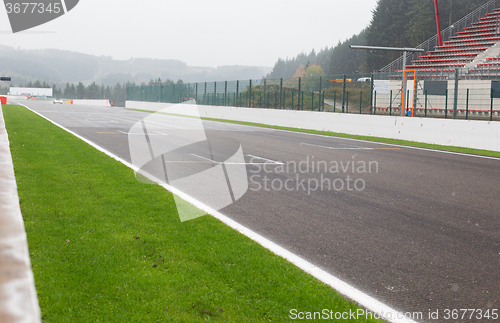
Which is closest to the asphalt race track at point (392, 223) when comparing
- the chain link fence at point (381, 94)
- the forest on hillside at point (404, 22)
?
the chain link fence at point (381, 94)

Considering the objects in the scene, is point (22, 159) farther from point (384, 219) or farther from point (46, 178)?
point (384, 219)

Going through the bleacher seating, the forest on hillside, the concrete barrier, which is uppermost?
the forest on hillside

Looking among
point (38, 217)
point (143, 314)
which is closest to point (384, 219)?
point (143, 314)

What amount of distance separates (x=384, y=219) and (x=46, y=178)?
20.3ft

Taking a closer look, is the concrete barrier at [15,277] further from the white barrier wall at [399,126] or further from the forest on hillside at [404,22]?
the forest on hillside at [404,22]

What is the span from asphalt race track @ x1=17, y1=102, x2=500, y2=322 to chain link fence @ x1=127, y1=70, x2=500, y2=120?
997 centimetres

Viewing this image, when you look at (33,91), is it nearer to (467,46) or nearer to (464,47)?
(464,47)

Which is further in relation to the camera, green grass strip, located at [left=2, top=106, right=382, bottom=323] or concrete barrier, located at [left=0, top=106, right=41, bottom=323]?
green grass strip, located at [left=2, top=106, right=382, bottom=323]

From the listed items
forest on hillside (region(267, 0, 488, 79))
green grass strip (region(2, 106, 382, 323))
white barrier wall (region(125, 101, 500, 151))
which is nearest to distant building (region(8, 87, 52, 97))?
forest on hillside (region(267, 0, 488, 79))

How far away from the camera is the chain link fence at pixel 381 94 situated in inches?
844

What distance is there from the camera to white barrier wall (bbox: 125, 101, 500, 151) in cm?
1703

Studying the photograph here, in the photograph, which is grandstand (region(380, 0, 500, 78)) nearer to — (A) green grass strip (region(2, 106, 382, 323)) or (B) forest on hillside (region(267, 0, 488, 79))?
(B) forest on hillside (region(267, 0, 488, 79))

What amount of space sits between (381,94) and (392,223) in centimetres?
2117

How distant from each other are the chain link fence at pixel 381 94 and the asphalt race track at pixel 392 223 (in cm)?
997
